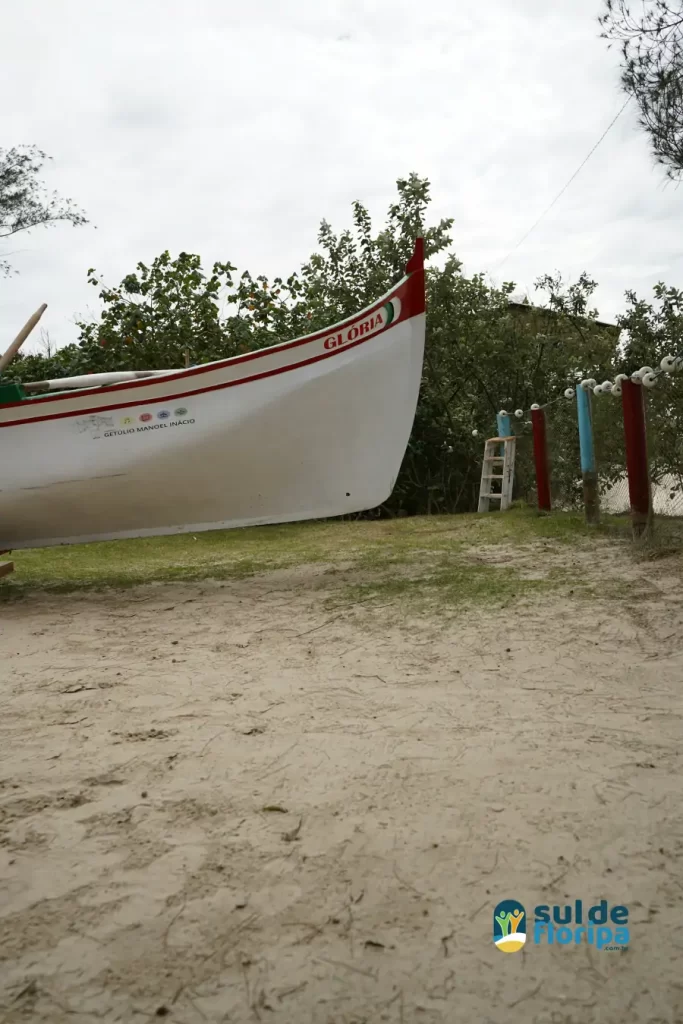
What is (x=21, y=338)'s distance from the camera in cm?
488

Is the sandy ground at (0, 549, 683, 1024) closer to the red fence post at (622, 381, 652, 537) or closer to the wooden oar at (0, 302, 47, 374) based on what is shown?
the red fence post at (622, 381, 652, 537)

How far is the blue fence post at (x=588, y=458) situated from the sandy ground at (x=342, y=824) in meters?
2.34

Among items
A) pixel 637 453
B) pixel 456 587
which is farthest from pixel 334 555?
pixel 637 453

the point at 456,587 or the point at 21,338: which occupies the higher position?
the point at 21,338

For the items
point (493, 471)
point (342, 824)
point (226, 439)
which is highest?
point (226, 439)

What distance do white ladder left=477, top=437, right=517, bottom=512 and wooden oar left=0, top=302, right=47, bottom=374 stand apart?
13.2 feet

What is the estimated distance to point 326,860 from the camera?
155 centimetres

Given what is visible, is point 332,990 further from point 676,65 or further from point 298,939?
point 676,65

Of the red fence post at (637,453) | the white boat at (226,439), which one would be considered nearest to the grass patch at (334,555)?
the white boat at (226,439)

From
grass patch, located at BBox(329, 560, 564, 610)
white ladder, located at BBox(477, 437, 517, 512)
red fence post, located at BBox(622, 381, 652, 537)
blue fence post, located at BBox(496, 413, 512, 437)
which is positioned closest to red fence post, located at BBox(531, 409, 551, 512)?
white ladder, located at BBox(477, 437, 517, 512)

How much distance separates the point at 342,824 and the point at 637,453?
3.38 metres

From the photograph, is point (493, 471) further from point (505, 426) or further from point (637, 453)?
point (637, 453)

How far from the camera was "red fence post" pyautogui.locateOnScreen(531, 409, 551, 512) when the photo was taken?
6293 millimetres

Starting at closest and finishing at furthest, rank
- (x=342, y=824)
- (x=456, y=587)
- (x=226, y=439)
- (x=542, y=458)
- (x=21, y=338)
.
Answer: (x=342, y=824)
(x=456, y=587)
(x=226, y=439)
(x=21, y=338)
(x=542, y=458)
